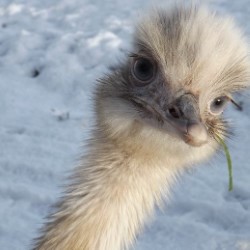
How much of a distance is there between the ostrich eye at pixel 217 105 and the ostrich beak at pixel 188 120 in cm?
11

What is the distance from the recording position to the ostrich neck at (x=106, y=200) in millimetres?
1763

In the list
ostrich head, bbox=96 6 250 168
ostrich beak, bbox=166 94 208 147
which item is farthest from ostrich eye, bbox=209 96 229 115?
ostrich beak, bbox=166 94 208 147

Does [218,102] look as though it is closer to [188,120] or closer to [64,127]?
[188,120]

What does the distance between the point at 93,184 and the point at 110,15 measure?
323cm

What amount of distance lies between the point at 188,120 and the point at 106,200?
0.36m

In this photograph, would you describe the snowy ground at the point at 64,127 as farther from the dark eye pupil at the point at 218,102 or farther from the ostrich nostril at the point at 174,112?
the ostrich nostril at the point at 174,112

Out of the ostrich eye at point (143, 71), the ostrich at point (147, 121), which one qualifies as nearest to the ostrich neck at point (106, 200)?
the ostrich at point (147, 121)

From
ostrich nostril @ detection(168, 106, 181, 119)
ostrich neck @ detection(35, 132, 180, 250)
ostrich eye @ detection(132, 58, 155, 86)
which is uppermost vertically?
ostrich nostril @ detection(168, 106, 181, 119)

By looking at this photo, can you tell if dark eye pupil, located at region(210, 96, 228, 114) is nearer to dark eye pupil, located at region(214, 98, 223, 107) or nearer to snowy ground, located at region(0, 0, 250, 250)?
dark eye pupil, located at region(214, 98, 223, 107)

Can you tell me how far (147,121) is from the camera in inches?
65.2

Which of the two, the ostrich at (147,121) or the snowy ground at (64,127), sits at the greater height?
the ostrich at (147,121)

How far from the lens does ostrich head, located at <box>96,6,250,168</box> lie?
5.35 ft

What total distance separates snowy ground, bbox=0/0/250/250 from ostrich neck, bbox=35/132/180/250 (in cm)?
43

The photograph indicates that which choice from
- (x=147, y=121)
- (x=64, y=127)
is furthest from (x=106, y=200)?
(x=64, y=127)
